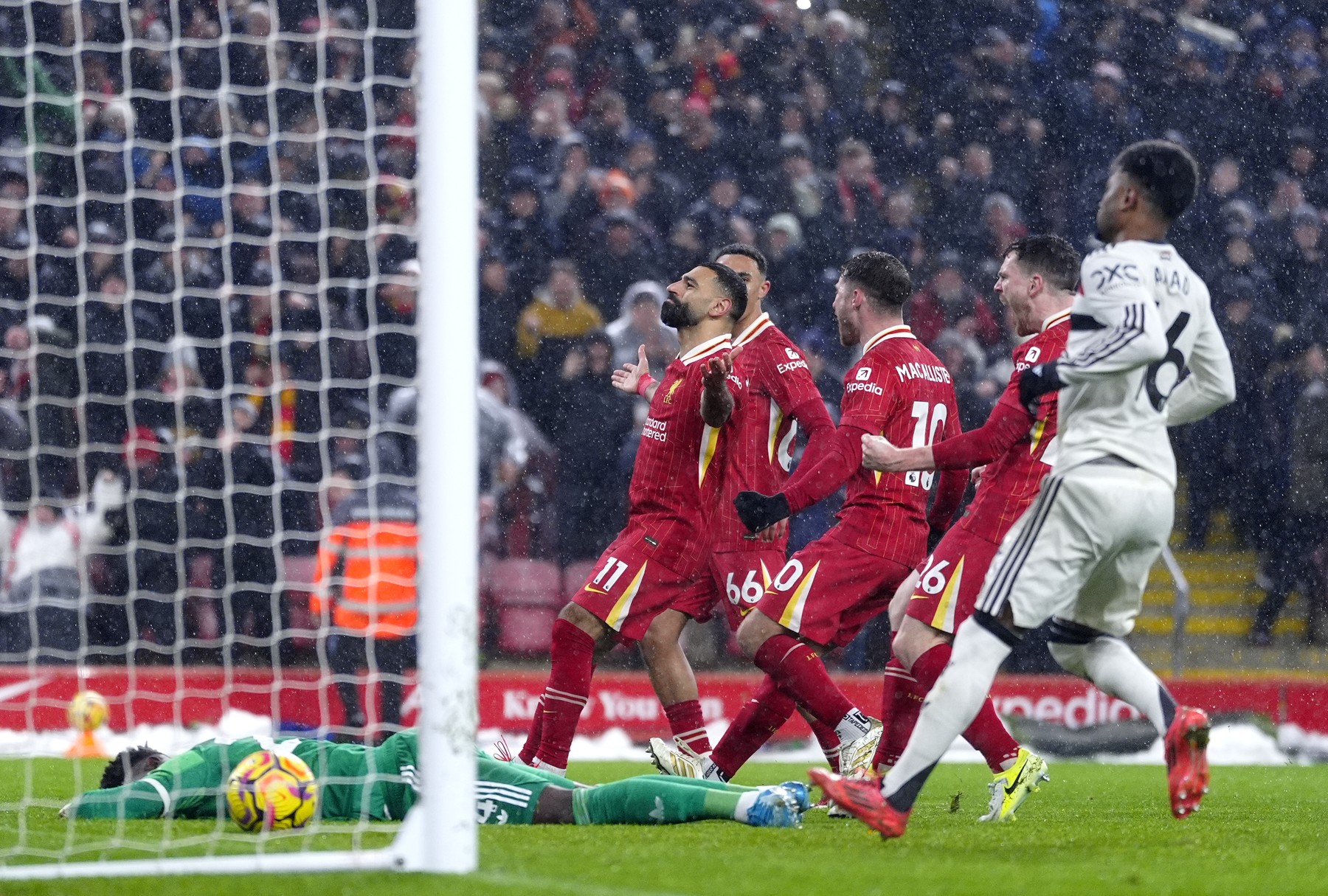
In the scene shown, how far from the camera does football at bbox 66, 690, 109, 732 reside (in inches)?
358

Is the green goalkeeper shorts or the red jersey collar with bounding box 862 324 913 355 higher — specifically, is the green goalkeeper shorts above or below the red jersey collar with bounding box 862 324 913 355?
below

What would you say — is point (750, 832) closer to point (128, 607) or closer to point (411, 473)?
point (128, 607)

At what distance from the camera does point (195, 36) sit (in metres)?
11.7

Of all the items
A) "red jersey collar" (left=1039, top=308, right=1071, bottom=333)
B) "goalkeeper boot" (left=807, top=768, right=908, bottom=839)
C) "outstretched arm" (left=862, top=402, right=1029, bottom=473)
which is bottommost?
"goalkeeper boot" (left=807, top=768, right=908, bottom=839)

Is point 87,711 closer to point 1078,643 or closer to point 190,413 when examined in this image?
point 190,413

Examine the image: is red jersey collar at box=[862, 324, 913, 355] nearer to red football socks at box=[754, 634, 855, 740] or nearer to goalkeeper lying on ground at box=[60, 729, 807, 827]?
red football socks at box=[754, 634, 855, 740]

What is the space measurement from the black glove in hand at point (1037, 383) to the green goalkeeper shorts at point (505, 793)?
2005 millimetres

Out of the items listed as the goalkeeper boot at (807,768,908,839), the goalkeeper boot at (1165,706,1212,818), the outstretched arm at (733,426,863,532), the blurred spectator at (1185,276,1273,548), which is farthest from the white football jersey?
the blurred spectator at (1185,276,1273,548)

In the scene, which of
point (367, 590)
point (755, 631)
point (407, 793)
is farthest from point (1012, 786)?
point (367, 590)

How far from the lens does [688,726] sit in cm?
666

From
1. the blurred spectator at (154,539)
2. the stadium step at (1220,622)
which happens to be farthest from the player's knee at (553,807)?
the stadium step at (1220,622)

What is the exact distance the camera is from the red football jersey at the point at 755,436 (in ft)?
21.1

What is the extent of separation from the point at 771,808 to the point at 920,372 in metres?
1.92

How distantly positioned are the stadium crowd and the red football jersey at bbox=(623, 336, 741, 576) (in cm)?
268
